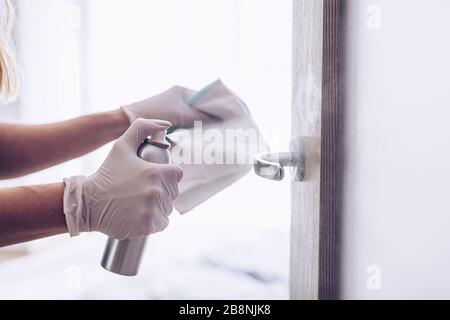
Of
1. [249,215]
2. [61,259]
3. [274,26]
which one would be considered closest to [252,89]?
[274,26]

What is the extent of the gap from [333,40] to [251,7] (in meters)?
0.46

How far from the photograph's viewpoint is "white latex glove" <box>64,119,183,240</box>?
419 mm

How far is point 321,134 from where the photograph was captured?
409mm

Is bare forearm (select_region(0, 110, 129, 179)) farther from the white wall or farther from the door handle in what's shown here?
the white wall

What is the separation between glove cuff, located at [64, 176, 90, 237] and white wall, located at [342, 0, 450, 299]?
0.31 m

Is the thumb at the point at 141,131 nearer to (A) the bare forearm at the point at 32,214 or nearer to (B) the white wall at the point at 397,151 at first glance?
(A) the bare forearm at the point at 32,214

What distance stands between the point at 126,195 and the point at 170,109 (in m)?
0.16

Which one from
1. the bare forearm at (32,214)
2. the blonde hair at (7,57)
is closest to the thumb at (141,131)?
the bare forearm at (32,214)

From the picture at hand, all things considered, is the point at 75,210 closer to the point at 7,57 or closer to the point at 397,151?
the point at 397,151

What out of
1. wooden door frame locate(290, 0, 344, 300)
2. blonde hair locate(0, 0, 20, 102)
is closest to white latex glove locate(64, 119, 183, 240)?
wooden door frame locate(290, 0, 344, 300)

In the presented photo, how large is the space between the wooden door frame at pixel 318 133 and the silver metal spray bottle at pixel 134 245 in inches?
6.9

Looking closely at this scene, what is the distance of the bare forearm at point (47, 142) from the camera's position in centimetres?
61
